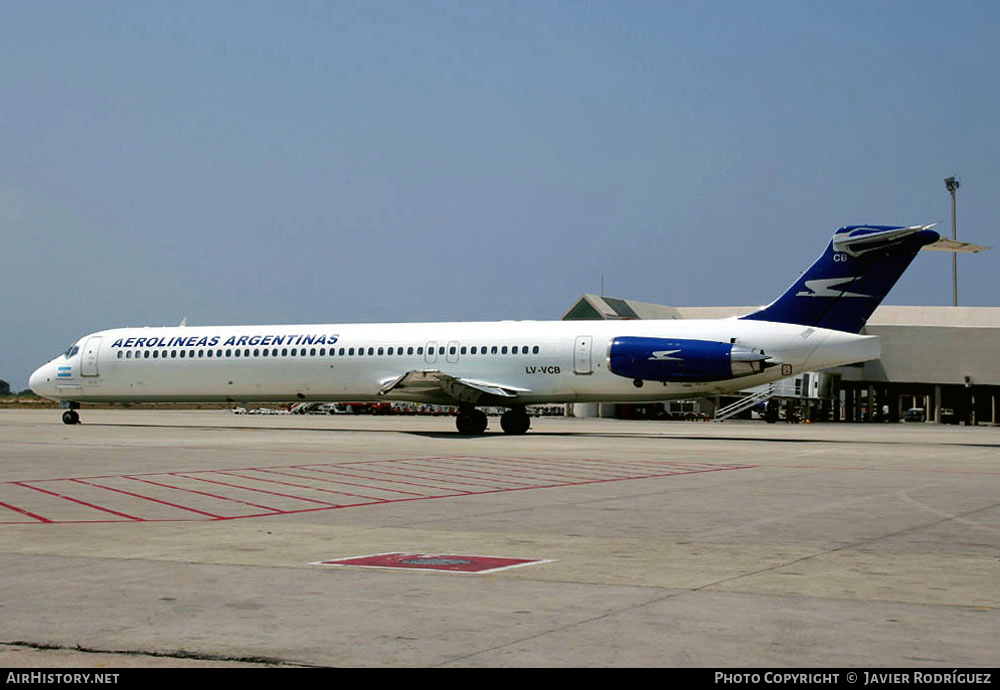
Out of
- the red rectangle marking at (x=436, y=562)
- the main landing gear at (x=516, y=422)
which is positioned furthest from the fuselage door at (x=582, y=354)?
the red rectangle marking at (x=436, y=562)

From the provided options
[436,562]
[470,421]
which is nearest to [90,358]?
[470,421]

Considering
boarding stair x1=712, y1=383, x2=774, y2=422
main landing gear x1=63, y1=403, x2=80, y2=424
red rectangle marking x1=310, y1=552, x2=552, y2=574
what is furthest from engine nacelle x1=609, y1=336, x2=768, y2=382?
boarding stair x1=712, y1=383, x2=774, y2=422

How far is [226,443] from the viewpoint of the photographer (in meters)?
29.9

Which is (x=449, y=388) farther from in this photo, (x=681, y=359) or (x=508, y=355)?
(x=681, y=359)

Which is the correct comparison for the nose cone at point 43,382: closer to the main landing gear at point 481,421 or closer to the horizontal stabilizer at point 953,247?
the main landing gear at point 481,421

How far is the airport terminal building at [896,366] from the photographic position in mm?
69312

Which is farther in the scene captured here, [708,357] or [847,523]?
[708,357]

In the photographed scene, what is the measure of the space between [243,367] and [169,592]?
1294 inches

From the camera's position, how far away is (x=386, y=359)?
3816 cm

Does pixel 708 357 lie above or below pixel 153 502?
above

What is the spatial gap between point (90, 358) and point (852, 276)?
28.1 m

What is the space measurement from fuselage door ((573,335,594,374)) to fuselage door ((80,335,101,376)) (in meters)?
19.2

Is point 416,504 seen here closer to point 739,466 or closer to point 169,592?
point 169,592
